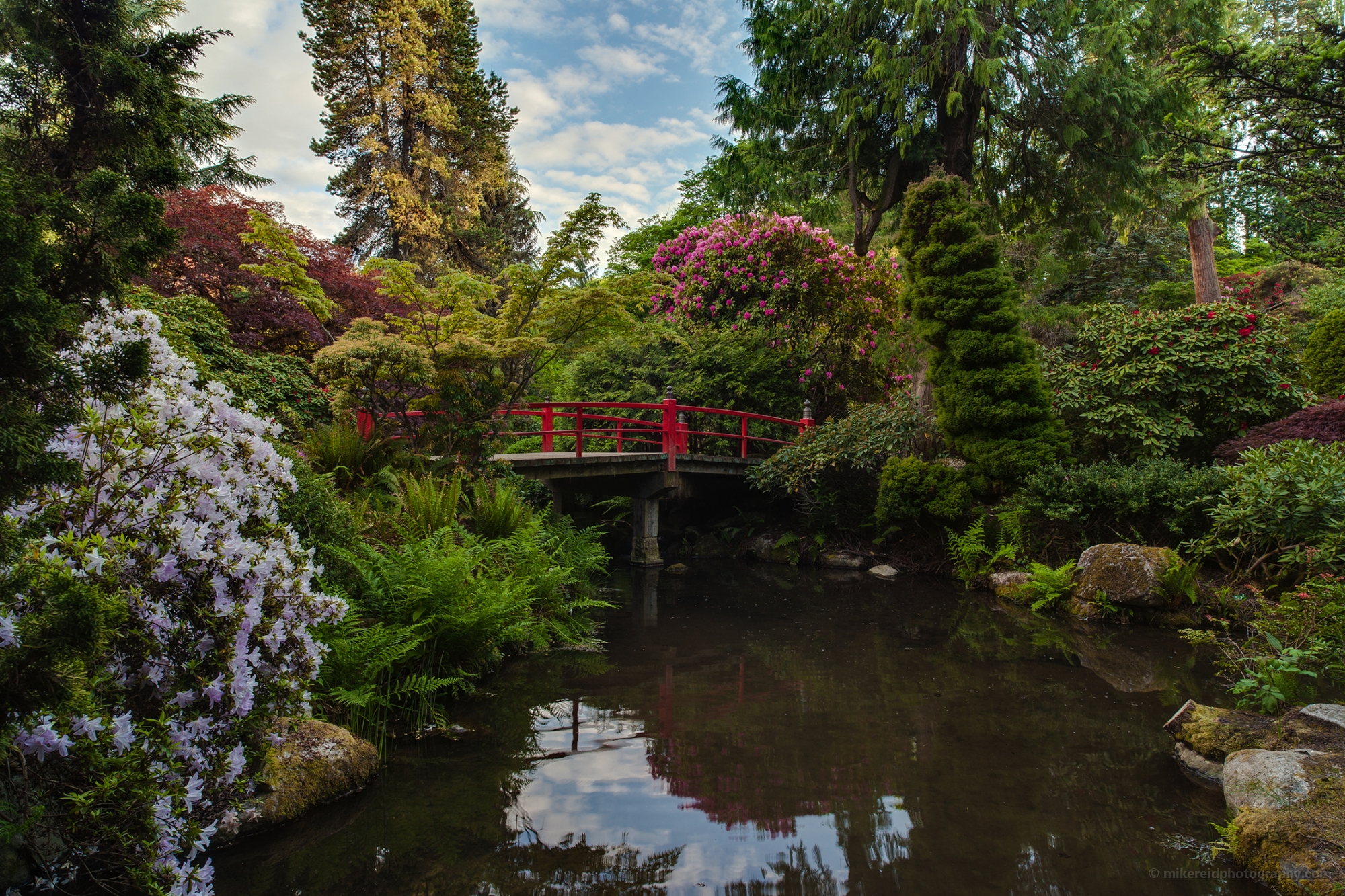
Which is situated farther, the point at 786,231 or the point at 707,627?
the point at 786,231

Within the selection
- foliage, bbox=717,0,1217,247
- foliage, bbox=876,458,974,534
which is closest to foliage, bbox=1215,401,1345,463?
foliage, bbox=876,458,974,534

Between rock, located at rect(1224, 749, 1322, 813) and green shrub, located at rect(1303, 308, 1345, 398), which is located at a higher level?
green shrub, located at rect(1303, 308, 1345, 398)

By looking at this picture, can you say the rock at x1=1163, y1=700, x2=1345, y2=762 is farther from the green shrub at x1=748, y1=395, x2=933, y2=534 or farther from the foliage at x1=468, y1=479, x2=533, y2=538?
the green shrub at x1=748, y1=395, x2=933, y2=534

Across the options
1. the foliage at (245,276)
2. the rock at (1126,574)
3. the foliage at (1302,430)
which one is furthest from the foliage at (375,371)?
the foliage at (1302,430)

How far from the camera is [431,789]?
359 centimetres

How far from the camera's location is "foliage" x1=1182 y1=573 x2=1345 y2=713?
12.8 feet

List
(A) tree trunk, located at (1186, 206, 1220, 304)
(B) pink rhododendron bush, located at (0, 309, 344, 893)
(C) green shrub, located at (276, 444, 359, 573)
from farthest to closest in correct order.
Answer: (A) tree trunk, located at (1186, 206, 1220, 304)
(C) green shrub, located at (276, 444, 359, 573)
(B) pink rhododendron bush, located at (0, 309, 344, 893)

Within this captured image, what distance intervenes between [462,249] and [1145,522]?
63.4ft

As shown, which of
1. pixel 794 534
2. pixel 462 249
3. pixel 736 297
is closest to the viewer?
pixel 794 534

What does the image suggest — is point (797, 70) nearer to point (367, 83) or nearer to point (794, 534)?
point (794, 534)

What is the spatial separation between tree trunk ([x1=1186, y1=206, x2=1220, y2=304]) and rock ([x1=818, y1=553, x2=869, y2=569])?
426 inches

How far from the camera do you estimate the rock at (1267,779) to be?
308 cm

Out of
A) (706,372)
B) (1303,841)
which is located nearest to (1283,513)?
(1303,841)

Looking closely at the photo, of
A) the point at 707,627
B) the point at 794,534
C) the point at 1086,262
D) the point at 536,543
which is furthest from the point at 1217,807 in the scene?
the point at 1086,262
